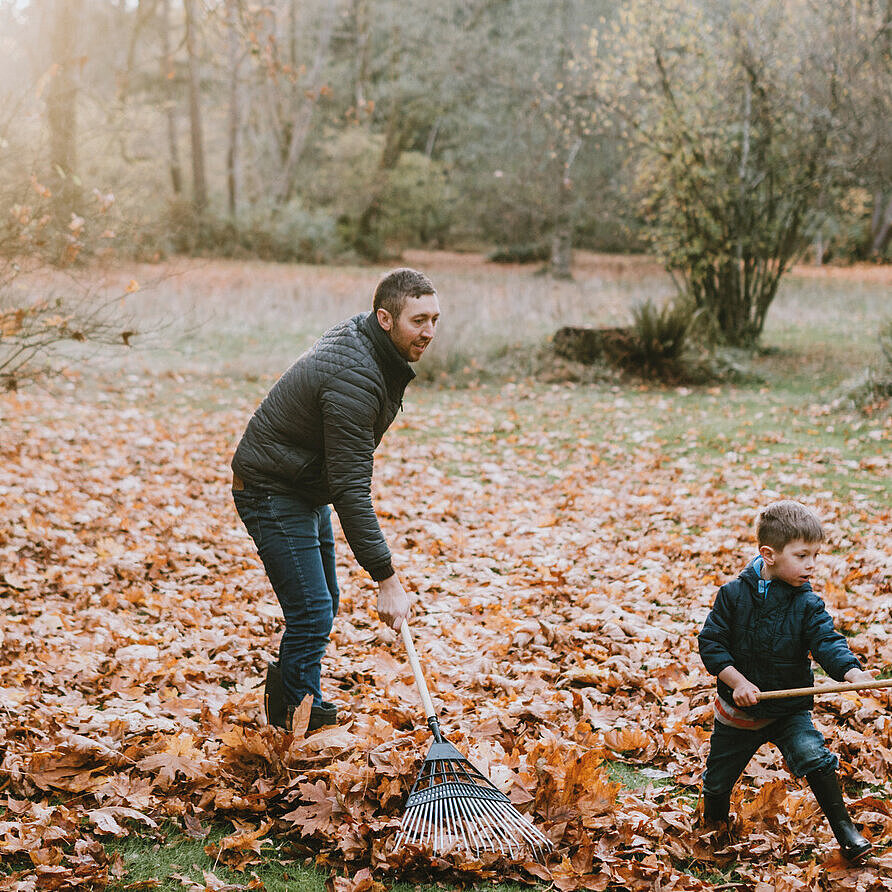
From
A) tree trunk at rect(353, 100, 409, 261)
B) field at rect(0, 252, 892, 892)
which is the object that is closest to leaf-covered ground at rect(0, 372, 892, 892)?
field at rect(0, 252, 892, 892)

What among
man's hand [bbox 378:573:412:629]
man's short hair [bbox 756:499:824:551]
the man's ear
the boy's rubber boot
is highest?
the man's ear

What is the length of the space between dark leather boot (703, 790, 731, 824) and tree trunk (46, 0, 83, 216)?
5.97 metres

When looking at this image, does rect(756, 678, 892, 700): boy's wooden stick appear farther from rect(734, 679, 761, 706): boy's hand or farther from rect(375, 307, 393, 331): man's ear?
rect(375, 307, 393, 331): man's ear

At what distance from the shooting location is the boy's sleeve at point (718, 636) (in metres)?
3.09

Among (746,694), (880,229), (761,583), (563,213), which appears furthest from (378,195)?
(746,694)

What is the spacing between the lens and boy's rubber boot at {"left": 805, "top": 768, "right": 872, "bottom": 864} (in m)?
2.99

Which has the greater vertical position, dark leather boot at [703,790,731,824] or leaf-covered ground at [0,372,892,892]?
dark leather boot at [703,790,731,824]

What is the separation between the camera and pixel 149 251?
1043 cm

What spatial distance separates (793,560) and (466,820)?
1.41 metres

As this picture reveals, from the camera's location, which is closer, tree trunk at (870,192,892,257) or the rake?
the rake

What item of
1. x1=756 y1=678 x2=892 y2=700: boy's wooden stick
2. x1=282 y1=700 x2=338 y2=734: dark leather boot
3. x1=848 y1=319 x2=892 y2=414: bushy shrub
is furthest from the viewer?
x1=848 y1=319 x2=892 y2=414: bushy shrub

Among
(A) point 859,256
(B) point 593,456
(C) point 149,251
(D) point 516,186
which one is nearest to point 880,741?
(B) point 593,456

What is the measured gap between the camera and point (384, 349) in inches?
135

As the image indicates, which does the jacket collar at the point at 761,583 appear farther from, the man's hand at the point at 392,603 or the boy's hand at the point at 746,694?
the man's hand at the point at 392,603
